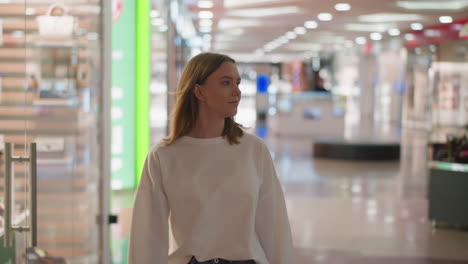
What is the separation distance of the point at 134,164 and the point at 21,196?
24.2 ft

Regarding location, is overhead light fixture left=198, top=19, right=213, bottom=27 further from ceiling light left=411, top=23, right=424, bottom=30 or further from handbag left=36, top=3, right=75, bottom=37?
handbag left=36, top=3, right=75, bottom=37

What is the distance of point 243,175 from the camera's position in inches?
86.8

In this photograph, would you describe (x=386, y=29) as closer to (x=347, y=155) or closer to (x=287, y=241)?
(x=347, y=155)

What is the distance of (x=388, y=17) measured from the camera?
17438 mm

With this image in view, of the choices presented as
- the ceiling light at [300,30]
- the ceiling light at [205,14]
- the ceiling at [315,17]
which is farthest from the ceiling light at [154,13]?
the ceiling light at [300,30]

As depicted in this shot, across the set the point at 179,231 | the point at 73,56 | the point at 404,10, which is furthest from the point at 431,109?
the point at 179,231

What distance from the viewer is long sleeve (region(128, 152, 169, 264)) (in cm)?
218

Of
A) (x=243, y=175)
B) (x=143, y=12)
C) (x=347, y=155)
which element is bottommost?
(x=347, y=155)

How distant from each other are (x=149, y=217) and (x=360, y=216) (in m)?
6.78

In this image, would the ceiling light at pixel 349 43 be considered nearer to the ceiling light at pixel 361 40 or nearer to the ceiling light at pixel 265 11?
the ceiling light at pixel 361 40

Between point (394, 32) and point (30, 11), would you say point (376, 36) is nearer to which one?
point (394, 32)

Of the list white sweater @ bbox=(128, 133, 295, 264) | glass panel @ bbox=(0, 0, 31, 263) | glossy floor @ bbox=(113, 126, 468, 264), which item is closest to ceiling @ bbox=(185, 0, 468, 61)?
glossy floor @ bbox=(113, 126, 468, 264)

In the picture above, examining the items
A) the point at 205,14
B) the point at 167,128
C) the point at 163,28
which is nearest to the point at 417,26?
the point at 205,14

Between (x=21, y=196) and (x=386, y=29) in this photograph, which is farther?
(x=386, y=29)
